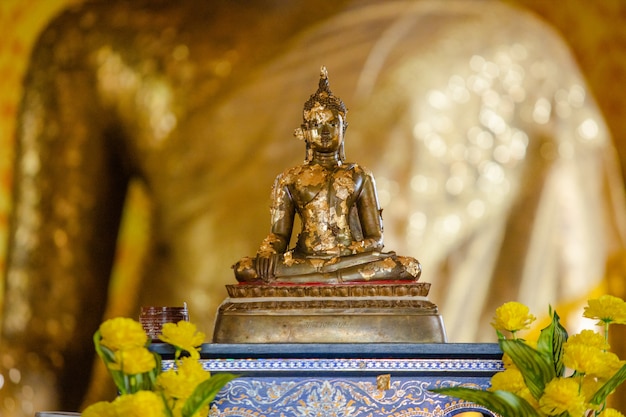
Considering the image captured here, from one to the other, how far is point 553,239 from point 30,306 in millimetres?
1886

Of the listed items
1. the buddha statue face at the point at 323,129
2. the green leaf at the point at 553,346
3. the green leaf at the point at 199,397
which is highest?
the buddha statue face at the point at 323,129

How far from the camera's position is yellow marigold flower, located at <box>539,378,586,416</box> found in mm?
2332

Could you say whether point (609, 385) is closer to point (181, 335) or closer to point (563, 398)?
point (563, 398)

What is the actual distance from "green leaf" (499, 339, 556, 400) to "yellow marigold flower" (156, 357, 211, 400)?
57 centimetres

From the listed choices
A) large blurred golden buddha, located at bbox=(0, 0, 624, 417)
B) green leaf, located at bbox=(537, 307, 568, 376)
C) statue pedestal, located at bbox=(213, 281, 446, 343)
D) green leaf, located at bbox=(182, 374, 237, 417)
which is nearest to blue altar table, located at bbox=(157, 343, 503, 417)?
statue pedestal, located at bbox=(213, 281, 446, 343)

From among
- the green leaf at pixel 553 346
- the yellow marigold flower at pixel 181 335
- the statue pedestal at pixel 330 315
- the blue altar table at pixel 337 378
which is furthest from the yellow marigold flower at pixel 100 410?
the green leaf at pixel 553 346

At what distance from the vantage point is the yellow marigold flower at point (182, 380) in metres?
2.36

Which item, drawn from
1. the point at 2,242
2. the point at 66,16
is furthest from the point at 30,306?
the point at 66,16

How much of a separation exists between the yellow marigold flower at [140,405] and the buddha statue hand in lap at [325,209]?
740 mm

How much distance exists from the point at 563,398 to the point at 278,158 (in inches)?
95.6

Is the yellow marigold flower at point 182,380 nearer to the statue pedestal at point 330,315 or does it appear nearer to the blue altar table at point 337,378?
the blue altar table at point 337,378

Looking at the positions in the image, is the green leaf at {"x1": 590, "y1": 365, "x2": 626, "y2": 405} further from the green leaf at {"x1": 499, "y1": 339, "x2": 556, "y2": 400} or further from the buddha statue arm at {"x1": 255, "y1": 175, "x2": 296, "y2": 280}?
the buddha statue arm at {"x1": 255, "y1": 175, "x2": 296, "y2": 280}

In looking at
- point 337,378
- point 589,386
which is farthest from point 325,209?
point 589,386

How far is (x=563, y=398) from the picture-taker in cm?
233
